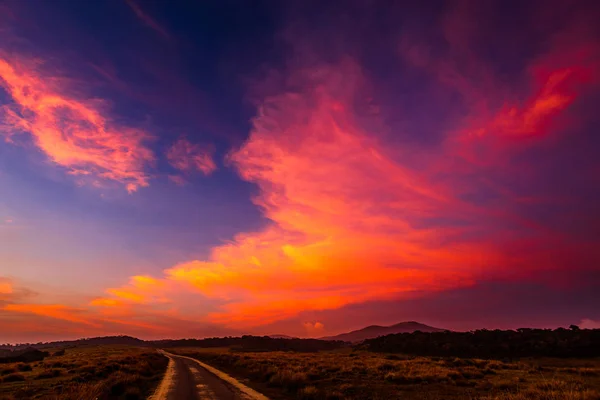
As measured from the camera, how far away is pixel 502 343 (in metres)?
79.6

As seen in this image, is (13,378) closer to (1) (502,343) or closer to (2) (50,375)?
(2) (50,375)

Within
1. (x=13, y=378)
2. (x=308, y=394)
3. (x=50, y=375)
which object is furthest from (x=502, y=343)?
(x=13, y=378)

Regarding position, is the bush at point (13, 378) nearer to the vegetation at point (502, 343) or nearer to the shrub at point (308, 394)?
the shrub at point (308, 394)

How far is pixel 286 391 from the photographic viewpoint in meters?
23.4

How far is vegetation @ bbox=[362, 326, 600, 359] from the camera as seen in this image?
216 ft

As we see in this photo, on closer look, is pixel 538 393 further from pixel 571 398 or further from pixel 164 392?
pixel 164 392

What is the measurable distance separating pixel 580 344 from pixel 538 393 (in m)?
62.5

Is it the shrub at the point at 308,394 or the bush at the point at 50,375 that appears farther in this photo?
the bush at the point at 50,375

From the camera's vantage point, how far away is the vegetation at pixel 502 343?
216 feet

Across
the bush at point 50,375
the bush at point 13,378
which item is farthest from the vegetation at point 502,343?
the bush at point 13,378

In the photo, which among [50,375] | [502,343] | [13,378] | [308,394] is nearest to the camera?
[308,394]

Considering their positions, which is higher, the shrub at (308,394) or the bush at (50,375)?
the shrub at (308,394)

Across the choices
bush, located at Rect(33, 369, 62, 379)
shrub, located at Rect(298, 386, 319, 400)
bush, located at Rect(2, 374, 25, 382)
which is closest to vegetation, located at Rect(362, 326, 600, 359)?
shrub, located at Rect(298, 386, 319, 400)

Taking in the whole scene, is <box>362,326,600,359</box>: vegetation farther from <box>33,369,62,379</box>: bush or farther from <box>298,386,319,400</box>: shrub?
<box>33,369,62,379</box>: bush
